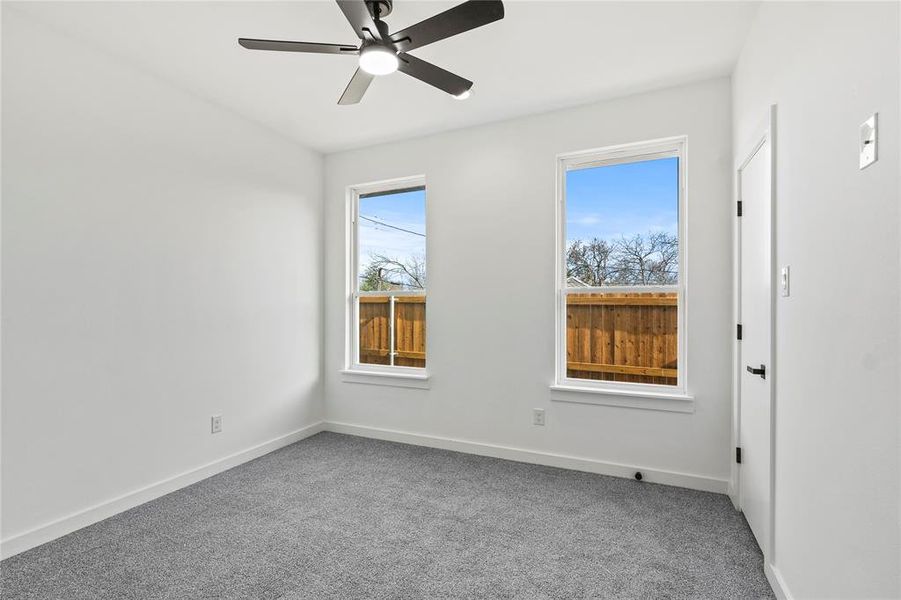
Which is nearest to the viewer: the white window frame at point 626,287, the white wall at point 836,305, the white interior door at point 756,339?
the white wall at point 836,305

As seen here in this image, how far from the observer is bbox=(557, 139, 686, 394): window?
3.15m

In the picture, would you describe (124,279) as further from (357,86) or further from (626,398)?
(626,398)

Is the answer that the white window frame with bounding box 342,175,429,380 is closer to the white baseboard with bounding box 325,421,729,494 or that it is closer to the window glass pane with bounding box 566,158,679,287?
the white baseboard with bounding box 325,421,729,494

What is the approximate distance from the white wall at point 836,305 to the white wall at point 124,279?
3374mm

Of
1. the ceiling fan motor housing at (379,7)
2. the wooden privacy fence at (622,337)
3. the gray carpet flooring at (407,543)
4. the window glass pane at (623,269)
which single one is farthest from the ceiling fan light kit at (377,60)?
the gray carpet flooring at (407,543)

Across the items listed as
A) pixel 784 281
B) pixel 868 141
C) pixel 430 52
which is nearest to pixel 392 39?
pixel 430 52

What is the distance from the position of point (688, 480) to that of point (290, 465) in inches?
110

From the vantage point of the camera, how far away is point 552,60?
2.67 meters

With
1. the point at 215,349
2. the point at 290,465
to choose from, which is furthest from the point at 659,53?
the point at 290,465

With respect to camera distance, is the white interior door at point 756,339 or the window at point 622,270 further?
the window at point 622,270

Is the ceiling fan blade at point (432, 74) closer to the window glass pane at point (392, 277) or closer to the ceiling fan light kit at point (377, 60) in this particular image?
the ceiling fan light kit at point (377, 60)

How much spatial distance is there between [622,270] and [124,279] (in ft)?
A: 10.6

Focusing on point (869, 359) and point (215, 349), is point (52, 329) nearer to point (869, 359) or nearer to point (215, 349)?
point (215, 349)

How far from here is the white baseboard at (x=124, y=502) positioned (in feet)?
7.30
